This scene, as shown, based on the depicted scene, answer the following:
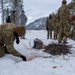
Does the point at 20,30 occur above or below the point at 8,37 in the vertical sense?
above

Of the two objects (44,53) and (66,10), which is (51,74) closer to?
(44,53)

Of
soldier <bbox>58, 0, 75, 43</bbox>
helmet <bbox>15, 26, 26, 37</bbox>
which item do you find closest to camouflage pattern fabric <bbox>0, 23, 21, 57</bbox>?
helmet <bbox>15, 26, 26, 37</bbox>

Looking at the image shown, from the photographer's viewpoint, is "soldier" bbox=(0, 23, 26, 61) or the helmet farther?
"soldier" bbox=(0, 23, 26, 61)

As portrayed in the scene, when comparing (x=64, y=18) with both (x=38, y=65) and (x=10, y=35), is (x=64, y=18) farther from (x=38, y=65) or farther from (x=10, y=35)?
(x=38, y=65)

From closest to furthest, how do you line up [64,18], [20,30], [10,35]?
[20,30]
[10,35]
[64,18]

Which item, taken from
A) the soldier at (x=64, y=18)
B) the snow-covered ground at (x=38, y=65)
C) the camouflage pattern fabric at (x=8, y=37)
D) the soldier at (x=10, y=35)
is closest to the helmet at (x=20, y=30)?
the soldier at (x=10, y=35)

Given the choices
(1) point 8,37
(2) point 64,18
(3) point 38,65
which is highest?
(2) point 64,18

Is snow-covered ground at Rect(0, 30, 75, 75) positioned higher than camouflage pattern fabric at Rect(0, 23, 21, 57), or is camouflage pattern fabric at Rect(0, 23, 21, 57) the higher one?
camouflage pattern fabric at Rect(0, 23, 21, 57)

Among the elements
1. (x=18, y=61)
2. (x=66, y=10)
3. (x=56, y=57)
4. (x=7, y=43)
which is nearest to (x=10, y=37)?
(x=7, y=43)

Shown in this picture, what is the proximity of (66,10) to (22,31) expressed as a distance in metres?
5.10

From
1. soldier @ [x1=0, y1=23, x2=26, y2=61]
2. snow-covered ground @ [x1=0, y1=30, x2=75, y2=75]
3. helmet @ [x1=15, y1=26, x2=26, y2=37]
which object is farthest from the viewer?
soldier @ [x1=0, y1=23, x2=26, y2=61]

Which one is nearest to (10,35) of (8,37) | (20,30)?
(8,37)

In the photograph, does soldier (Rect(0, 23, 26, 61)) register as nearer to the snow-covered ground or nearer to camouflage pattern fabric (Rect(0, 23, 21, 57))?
camouflage pattern fabric (Rect(0, 23, 21, 57))

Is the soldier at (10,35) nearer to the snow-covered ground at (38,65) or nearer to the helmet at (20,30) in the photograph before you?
the helmet at (20,30)
